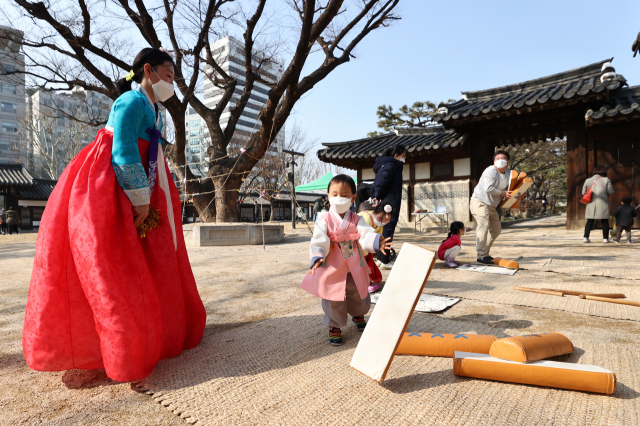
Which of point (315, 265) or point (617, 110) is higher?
point (617, 110)

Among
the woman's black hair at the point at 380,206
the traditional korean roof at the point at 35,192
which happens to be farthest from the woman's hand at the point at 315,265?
the traditional korean roof at the point at 35,192

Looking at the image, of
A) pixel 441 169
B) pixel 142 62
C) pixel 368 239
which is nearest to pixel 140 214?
pixel 142 62

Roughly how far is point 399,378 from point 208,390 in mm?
919

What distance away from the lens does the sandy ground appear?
1451 mm

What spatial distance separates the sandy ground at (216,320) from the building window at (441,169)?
5.74 metres

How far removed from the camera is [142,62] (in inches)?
81.5

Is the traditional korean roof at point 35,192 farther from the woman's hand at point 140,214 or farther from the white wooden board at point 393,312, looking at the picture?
the white wooden board at point 393,312

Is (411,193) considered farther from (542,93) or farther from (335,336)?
(335,336)

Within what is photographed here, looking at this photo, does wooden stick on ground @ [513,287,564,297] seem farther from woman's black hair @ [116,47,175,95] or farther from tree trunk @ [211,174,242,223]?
tree trunk @ [211,174,242,223]

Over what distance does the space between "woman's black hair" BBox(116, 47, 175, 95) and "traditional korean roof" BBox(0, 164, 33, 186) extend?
78.7 ft

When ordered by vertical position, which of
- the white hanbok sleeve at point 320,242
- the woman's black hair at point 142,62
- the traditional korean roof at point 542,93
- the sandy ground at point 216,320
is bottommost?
the sandy ground at point 216,320

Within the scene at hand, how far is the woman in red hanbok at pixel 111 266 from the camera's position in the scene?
164 cm

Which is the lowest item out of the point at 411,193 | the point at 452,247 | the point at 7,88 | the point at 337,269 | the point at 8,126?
the point at 452,247

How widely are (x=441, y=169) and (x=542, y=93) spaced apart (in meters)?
3.47
